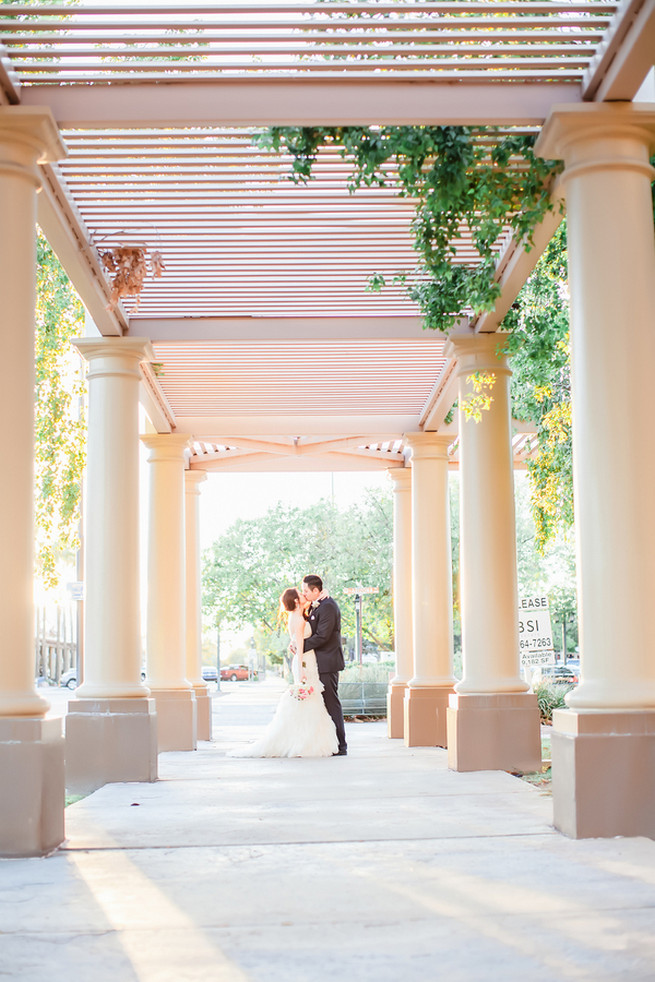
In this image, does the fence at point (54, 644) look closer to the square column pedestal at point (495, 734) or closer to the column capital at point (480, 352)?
the square column pedestal at point (495, 734)

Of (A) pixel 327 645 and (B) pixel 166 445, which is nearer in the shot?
(A) pixel 327 645

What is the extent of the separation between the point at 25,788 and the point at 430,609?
28.9 feet

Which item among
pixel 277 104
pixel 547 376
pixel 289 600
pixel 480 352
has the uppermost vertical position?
pixel 277 104

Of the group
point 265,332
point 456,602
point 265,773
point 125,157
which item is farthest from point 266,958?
point 456,602

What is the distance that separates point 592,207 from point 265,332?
14.9 ft

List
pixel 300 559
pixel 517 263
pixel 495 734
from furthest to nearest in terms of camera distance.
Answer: pixel 300 559 → pixel 495 734 → pixel 517 263

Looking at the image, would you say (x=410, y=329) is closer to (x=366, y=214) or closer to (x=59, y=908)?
(x=366, y=214)

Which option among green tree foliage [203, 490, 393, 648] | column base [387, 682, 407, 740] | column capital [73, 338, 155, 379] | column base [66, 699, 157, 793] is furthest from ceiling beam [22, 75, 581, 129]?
green tree foliage [203, 490, 393, 648]

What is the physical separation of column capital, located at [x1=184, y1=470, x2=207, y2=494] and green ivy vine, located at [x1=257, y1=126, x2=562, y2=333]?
31.4ft

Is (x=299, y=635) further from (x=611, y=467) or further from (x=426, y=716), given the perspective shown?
(x=611, y=467)

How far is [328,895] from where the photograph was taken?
4664 millimetres

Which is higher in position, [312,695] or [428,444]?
[428,444]

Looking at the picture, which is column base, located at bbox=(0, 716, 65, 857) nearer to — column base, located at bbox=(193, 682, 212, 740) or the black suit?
the black suit

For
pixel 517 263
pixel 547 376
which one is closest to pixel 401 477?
pixel 547 376
